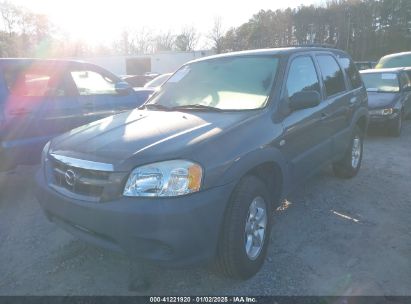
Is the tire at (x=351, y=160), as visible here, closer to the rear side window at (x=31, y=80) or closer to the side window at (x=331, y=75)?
the side window at (x=331, y=75)

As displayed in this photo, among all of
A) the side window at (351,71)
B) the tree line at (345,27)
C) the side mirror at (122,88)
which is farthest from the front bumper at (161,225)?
the tree line at (345,27)

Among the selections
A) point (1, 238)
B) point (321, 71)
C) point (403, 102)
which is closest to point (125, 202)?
point (1, 238)

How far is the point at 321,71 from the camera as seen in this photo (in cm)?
461

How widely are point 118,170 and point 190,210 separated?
0.57 metres

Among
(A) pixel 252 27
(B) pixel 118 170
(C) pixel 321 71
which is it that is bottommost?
(B) pixel 118 170

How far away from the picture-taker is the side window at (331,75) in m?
4.68

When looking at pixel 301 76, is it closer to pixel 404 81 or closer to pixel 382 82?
pixel 382 82

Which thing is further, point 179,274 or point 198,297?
point 179,274

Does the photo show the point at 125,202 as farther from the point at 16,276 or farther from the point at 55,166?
the point at 16,276

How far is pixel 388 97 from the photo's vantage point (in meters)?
8.94

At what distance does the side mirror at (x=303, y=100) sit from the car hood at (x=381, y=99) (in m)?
5.77

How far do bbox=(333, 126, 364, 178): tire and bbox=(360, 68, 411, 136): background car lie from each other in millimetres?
3250

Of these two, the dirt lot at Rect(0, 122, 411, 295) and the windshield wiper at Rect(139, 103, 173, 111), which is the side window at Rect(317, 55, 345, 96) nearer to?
the dirt lot at Rect(0, 122, 411, 295)

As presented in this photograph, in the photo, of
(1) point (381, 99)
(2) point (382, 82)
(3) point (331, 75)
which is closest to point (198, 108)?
(3) point (331, 75)
